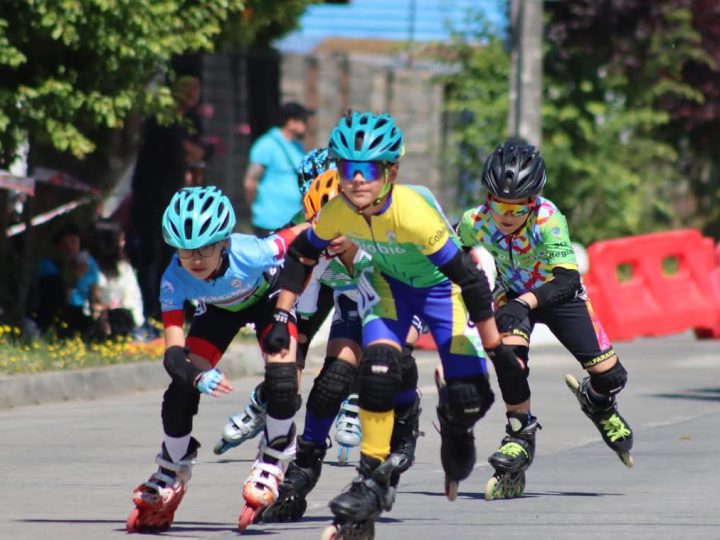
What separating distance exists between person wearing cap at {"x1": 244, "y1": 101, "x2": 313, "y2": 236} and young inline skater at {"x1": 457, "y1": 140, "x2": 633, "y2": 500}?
19.9 ft

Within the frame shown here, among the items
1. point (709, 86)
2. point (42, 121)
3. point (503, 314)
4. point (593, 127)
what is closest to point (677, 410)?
point (503, 314)

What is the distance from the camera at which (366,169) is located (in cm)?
689

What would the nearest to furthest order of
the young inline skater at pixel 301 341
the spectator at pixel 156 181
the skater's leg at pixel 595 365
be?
the skater's leg at pixel 595 365, the young inline skater at pixel 301 341, the spectator at pixel 156 181

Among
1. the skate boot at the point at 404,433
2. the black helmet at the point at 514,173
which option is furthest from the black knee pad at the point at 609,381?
the skate boot at the point at 404,433

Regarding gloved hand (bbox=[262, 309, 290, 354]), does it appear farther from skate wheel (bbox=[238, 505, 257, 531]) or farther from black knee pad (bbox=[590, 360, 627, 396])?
black knee pad (bbox=[590, 360, 627, 396])

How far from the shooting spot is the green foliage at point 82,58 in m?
12.6

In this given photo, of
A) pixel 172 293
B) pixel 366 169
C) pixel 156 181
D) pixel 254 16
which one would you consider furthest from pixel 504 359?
pixel 254 16

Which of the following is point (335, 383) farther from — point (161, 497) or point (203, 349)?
point (161, 497)

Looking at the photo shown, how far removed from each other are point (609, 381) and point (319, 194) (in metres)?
1.79

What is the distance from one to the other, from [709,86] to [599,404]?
15397 mm

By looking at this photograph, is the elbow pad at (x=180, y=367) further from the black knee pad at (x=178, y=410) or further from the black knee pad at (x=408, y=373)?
the black knee pad at (x=408, y=373)

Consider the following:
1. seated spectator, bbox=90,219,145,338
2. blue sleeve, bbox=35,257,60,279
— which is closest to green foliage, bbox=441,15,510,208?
seated spectator, bbox=90,219,145,338

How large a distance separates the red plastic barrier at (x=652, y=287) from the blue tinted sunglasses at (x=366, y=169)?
1087cm

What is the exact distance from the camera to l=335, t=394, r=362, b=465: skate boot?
923 centimetres
